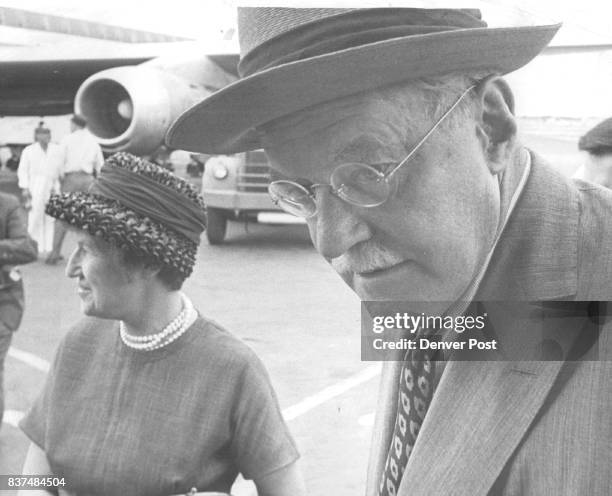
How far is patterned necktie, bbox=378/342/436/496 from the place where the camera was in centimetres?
56

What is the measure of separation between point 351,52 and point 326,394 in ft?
4.48

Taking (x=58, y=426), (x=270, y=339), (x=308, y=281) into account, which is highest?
(x=58, y=426)

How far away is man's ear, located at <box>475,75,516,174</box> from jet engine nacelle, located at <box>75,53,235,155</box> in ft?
1.36

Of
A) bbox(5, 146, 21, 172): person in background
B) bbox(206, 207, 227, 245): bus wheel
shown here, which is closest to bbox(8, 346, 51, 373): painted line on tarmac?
bbox(206, 207, 227, 245): bus wheel

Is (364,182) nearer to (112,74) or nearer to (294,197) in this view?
(294,197)

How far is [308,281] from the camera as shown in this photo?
5.35 feet

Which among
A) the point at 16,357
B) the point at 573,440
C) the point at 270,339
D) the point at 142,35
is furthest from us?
the point at 16,357

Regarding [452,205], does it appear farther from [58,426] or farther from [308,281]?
[308,281]

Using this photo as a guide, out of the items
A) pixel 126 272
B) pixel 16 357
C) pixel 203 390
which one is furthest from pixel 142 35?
pixel 16 357

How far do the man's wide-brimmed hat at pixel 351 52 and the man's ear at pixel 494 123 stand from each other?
0.04 feet

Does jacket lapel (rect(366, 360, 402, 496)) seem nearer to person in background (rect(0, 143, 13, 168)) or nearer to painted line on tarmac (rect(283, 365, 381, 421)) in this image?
person in background (rect(0, 143, 13, 168))

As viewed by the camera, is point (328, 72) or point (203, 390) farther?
point (203, 390)

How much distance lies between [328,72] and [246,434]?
504 millimetres

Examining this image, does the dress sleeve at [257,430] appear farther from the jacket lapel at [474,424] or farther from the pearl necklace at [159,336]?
the jacket lapel at [474,424]
